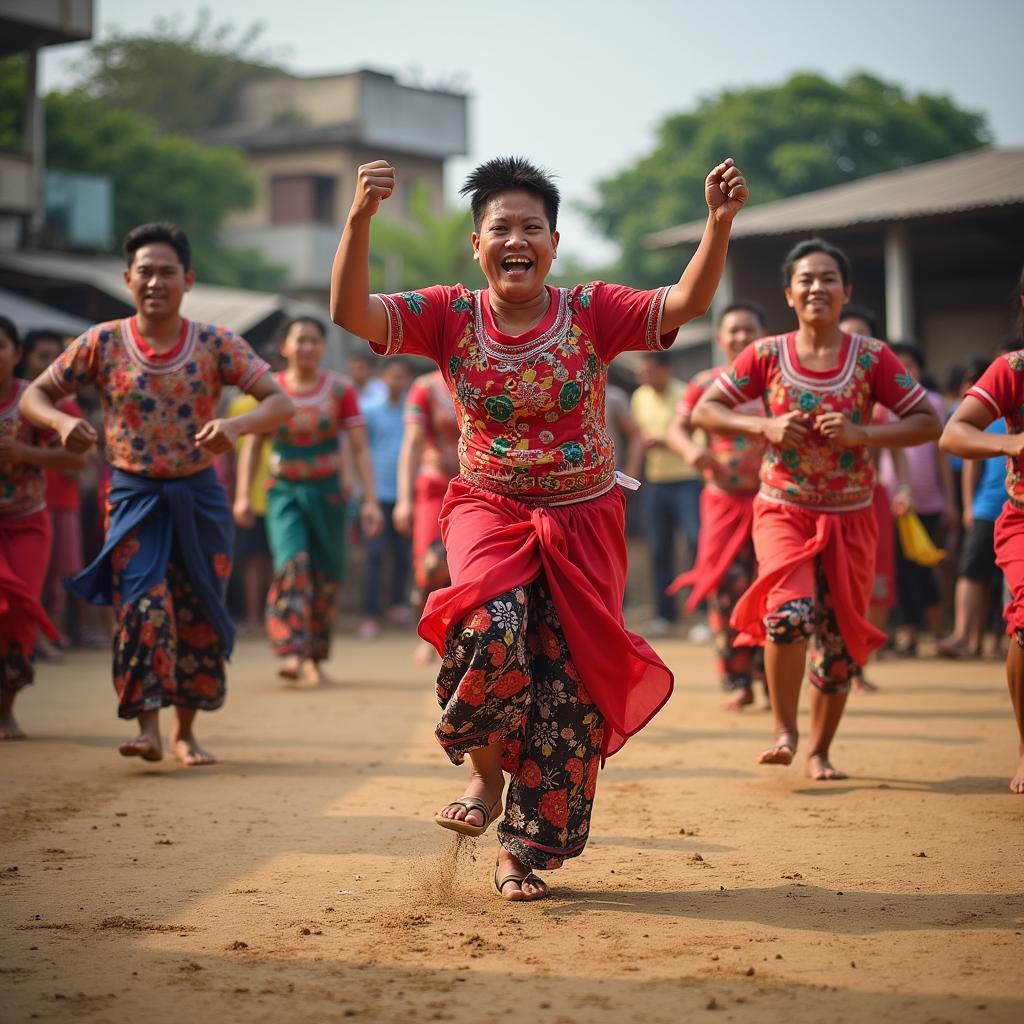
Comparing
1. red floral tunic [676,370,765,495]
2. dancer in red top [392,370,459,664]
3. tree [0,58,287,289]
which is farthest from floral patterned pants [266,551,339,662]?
tree [0,58,287,289]

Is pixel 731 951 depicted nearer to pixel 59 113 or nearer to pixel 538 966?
pixel 538 966

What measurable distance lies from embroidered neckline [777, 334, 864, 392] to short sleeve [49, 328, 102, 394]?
122 inches

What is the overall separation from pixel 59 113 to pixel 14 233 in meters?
10.5

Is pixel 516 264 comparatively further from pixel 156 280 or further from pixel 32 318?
pixel 32 318

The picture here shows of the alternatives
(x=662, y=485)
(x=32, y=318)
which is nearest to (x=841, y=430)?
(x=662, y=485)

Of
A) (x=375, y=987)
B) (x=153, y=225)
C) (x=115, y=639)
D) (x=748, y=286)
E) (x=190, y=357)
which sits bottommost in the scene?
(x=375, y=987)

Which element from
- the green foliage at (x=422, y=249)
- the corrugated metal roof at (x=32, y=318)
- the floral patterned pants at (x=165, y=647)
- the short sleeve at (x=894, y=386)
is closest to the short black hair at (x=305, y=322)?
the floral patterned pants at (x=165, y=647)

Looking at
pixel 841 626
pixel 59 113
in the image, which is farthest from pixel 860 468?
pixel 59 113

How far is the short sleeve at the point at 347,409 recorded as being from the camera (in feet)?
31.9

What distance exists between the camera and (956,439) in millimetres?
5629

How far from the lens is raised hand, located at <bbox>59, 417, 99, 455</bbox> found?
6.20 m

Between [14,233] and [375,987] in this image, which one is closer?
[375,987]

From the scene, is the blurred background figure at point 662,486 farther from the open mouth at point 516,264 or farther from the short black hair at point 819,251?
the open mouth at point 516,264

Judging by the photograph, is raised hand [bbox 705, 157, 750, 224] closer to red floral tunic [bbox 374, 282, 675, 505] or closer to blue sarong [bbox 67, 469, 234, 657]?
red floral tunic [bbox 374, 282, 675, 505]
